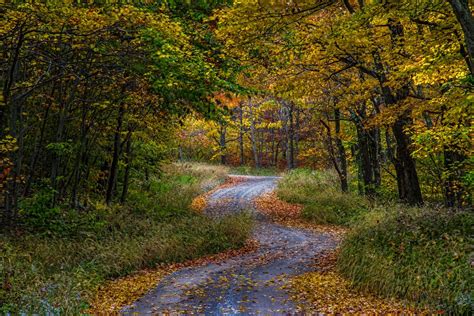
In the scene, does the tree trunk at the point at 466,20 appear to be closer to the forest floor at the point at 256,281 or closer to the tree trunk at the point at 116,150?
the forest floor at the point at 256,281

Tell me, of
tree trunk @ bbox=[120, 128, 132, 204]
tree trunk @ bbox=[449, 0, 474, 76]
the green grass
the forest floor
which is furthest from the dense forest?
the green grass

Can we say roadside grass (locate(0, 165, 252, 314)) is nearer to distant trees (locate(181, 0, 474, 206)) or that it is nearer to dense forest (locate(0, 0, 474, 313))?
dense forest (locate(0, 0, 474, 313))

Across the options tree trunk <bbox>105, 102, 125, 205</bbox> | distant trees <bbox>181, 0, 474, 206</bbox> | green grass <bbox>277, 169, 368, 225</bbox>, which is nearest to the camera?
distant trees <bbox>181, 0, 474, 206</bbox>

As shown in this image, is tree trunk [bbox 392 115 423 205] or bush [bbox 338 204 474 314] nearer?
bush [bbox 338 204 474 314]

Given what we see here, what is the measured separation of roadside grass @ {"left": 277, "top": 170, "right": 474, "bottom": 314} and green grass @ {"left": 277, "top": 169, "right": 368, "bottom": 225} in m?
3.17

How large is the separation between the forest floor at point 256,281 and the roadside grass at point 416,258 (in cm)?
62

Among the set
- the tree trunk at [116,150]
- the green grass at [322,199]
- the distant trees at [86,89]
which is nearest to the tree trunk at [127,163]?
the distant trees at [86,89]

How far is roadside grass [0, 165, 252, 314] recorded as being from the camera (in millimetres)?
7507

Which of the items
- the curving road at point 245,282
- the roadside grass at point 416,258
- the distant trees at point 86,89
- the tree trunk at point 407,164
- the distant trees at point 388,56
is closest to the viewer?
the roadside grass at point 416,258

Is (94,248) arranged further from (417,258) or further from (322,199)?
(322,199)

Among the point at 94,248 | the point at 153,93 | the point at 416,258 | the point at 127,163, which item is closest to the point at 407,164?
the point at 416,258

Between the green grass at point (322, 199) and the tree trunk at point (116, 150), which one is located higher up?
the tree trunk at point (116, 150)

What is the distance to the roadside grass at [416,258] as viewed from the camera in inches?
270

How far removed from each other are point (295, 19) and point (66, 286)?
7776 mm
